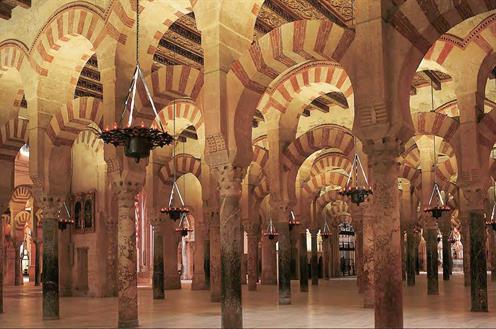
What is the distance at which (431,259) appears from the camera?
1237 centimetres

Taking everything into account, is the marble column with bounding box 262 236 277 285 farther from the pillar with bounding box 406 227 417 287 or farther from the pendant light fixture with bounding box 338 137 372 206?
the pendant light fixture with bounding box 338 137 372 206

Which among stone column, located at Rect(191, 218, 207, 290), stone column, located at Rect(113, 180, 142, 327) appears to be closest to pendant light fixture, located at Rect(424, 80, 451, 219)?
stone column, located at Rect(191, 218, 207, 290)

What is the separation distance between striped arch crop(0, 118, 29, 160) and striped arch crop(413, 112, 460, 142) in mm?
7147

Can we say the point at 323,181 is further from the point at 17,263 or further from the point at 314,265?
the point at 17,263

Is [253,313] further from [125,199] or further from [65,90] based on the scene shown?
[65,90]

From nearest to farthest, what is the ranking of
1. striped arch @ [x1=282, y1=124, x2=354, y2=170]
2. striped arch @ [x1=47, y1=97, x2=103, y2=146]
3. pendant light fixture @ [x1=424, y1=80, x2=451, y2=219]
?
striped arch @ [x1=47, y1=97, x2=103, y2=146] < pendant light fixture @ [x1=424, y1=80, x2=451, y2=219] < striped arch @ [x1=282, y1=124, x2=354, y2=170]

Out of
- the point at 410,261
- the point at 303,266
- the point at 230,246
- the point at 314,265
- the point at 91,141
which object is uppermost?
the point at 91,141

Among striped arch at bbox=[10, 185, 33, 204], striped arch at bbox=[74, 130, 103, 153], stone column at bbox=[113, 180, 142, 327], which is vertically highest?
striped arch at bbox=[74, 130, 103, 153]

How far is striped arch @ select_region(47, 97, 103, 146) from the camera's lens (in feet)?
28.6

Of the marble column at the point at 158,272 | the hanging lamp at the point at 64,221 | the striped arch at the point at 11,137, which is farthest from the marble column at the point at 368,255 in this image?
the hanging lamp at the point at 64,221

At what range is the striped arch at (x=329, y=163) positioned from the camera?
17131 millimetres

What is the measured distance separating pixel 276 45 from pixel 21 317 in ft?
17.7

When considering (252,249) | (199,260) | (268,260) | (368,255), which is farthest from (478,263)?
(268,260)

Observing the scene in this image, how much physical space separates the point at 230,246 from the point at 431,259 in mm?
7377
